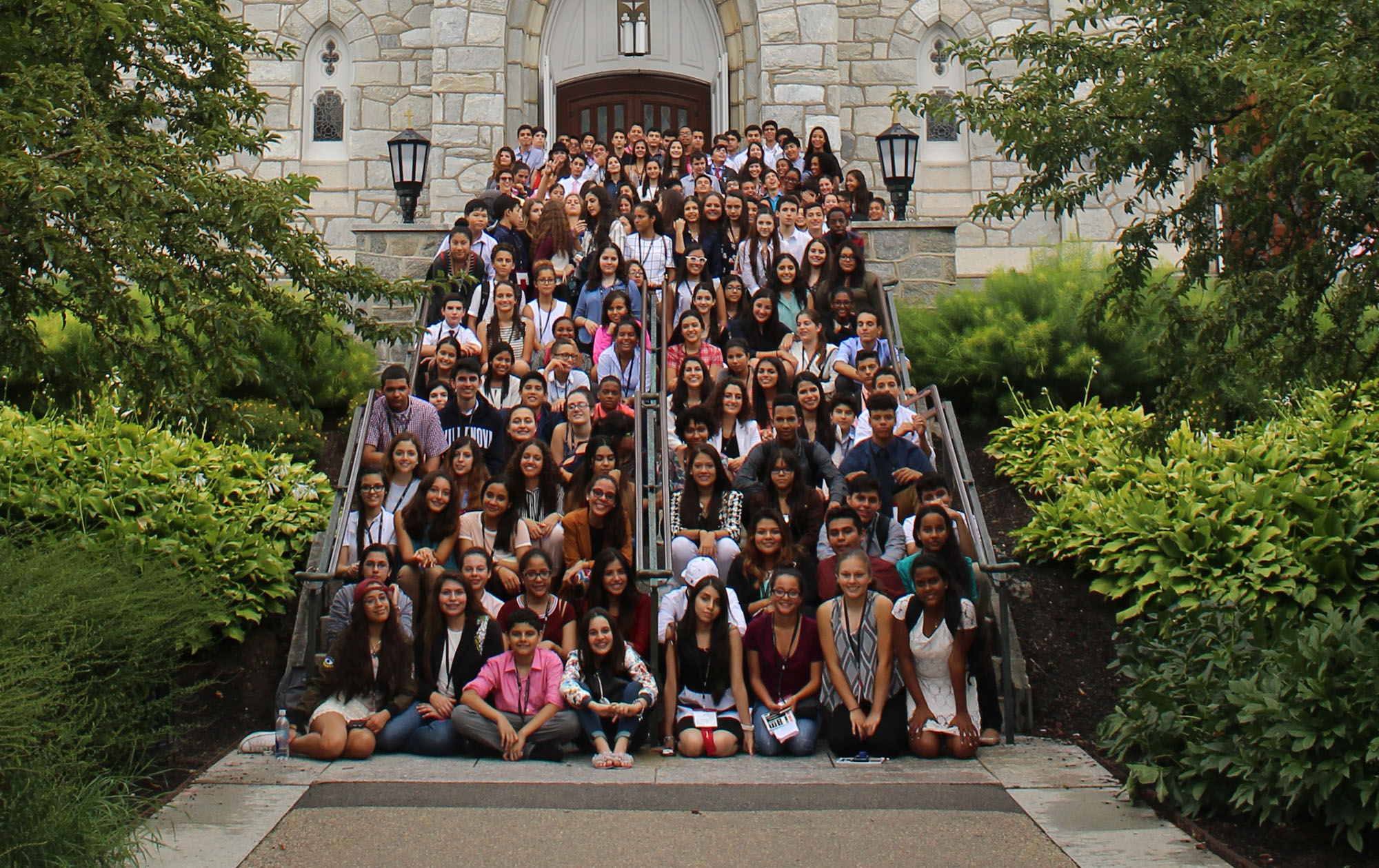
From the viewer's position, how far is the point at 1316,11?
17.7ft

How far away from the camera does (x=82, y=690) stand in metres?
6.20

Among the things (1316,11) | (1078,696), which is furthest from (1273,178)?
(1078,696)

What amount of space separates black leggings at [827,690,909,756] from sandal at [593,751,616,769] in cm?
115

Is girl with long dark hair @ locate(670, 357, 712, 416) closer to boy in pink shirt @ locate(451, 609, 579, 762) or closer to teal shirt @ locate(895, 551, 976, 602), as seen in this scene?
teal shirt @ locate(895, 551, 976, 602)

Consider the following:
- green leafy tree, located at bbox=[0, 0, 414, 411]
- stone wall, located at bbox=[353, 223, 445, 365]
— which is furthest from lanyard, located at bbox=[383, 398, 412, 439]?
stone wall, located at bbox=[353, 223, 445, 365]

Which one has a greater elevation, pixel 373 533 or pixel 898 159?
pixel 898 159

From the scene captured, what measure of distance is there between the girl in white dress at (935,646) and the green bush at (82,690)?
3641mm

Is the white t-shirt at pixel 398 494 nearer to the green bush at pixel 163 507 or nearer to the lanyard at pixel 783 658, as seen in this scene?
the green bush at pixel 163 507

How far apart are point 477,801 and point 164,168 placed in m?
3.26

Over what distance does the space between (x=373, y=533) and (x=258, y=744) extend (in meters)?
1.54

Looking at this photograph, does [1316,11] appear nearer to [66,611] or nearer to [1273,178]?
[1273,178]

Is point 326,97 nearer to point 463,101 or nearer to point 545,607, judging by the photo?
point 463,101

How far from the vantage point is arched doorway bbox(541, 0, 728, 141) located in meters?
19.0

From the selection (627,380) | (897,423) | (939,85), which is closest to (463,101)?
(939,85)
